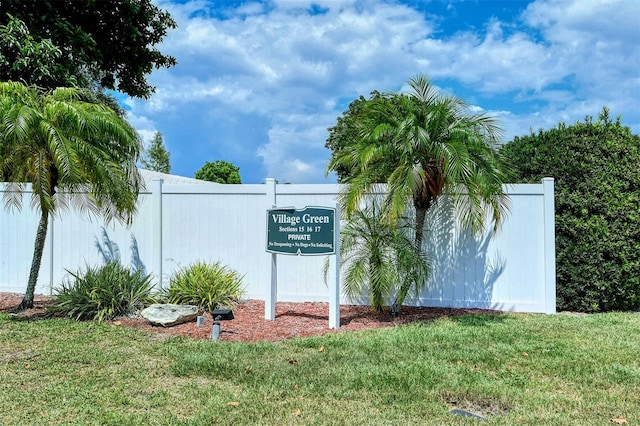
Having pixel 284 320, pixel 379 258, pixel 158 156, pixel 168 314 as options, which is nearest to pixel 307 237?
pixel 379 258

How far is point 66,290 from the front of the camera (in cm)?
755

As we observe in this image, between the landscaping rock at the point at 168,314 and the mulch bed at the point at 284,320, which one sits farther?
the landscaping rock at the point at 168,314

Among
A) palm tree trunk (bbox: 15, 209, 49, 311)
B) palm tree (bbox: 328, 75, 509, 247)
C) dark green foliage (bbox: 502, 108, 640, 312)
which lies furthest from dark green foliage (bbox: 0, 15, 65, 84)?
dark green foliage (bbox: 502, 108, 640, 312)

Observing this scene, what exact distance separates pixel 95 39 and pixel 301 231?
430 inches

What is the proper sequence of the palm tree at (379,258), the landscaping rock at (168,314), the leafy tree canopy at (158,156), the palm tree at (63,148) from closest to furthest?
1. the palm tree at (63,148)
2. the landscaping rock at (168,314)
3. the palm tree at (379,258)
4. the leafy tree canopy at (158,156)

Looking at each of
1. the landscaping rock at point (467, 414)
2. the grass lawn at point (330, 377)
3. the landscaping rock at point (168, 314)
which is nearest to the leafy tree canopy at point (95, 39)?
the landscaping rock at point (168, 314)

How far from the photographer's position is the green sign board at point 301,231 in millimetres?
6812

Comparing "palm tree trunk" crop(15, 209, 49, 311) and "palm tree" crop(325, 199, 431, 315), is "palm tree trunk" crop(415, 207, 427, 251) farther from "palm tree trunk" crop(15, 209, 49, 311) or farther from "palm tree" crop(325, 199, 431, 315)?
"palm tree trunk" crop(15, 209, 49, 311)

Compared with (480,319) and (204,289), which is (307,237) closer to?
(204,289)

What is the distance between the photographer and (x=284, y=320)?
23.6 feet

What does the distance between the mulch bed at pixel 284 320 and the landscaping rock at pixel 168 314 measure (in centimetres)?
8

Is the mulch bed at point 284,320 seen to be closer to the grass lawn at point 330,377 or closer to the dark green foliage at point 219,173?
the grass lawn at point 330,377

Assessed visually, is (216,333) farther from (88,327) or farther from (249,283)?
(249,283)

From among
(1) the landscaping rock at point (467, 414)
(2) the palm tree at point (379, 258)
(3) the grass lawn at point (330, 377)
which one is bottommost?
(1) the landscaping rock at point (467, 414)
